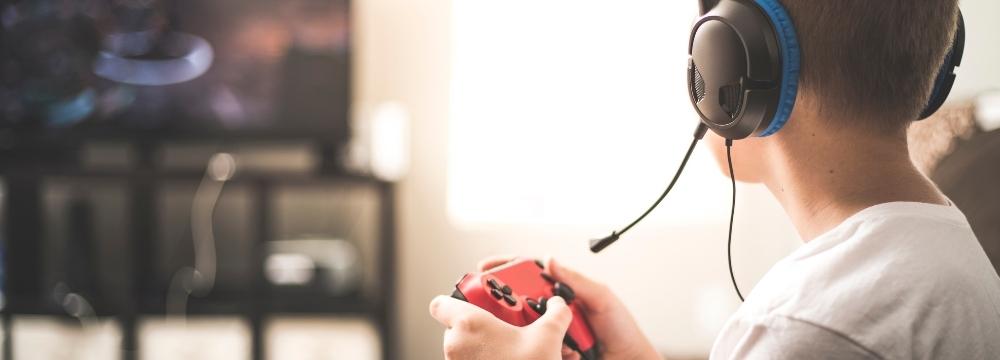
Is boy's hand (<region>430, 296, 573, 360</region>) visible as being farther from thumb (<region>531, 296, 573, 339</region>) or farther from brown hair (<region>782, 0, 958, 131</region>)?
brown hair (<region>782, 0, 958, 131</region>)

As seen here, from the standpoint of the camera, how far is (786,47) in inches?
24.0

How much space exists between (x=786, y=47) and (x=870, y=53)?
2.5 inches

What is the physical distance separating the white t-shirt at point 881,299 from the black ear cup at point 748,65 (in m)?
0.12

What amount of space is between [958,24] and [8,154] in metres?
2.57

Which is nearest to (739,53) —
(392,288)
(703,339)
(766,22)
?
(766,22)

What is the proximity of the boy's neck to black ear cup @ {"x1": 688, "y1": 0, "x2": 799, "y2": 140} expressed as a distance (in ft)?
0.13

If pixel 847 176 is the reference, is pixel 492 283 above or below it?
below

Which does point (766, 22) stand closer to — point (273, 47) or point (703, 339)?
point (273, 47)

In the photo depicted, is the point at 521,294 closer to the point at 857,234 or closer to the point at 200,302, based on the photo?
the point at 857,234

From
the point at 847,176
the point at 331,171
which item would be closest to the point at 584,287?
the point at 847,176

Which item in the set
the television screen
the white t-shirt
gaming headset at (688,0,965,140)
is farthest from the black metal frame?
the white t-shirt

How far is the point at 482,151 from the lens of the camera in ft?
8.63

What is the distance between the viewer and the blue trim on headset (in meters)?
0.61

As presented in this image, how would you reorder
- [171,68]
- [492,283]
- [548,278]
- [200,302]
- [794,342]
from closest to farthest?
[794,342]
[492,283]
[548,278]
[200,302]
[171,68]
